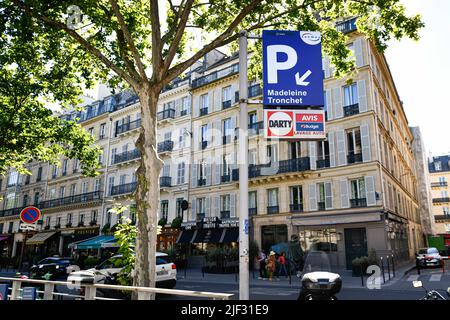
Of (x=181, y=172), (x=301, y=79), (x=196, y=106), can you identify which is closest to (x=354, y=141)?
(x=196, y=106)

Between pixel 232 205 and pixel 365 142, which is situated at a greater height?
pixel 365 142

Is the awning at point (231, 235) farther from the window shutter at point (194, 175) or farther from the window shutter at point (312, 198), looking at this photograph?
the window shutter at point (312, 198)

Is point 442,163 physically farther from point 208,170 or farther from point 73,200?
point 73,200

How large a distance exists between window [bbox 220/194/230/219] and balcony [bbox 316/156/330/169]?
7.73 metres

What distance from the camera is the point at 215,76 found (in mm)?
31141

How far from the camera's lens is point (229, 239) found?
26.1 m

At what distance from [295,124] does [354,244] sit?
1857 centimetres

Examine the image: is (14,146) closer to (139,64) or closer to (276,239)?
(139,64)

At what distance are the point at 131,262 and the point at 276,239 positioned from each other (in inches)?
747

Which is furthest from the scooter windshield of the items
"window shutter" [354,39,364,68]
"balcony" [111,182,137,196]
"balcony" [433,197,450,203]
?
"balcony" [433,197,450,203]

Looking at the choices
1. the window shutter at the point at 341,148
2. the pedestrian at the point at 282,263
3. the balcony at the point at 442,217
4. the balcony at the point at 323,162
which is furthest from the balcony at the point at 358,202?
the balcony at the point at 442,217

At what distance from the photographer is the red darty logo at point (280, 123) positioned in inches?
216

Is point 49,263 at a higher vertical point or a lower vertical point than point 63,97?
lower
